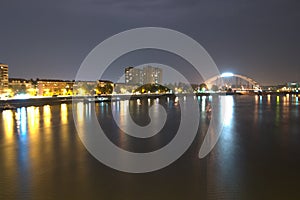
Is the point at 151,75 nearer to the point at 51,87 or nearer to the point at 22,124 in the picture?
the point at 51,87

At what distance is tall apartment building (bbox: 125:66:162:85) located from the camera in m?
91.4

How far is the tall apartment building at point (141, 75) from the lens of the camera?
300 feet

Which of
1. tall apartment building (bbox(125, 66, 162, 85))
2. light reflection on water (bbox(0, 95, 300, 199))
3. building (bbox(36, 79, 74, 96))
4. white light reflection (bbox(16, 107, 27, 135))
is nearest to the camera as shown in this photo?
Result: light reflection on water (bbox(0, 95, 300, 199))

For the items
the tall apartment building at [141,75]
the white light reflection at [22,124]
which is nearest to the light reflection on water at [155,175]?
the white light reflection at [22,124]

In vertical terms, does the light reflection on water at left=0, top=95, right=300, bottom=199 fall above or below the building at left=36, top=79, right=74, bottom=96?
below

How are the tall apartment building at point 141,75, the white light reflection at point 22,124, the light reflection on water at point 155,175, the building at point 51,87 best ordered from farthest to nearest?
the tall apartment building at point 141,75, the building at point 51,87, the white light reflection at point 22,124, the light reflection on water at point 155,175

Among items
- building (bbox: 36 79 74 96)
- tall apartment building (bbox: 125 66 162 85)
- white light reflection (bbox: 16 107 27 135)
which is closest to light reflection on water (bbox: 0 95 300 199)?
white light reflection (bbox: 16 107 27 135)

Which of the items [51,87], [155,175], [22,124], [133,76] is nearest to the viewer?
[155,175]

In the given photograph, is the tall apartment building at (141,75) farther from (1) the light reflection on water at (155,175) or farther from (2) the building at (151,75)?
(1) the light reflection on water at (155,175)

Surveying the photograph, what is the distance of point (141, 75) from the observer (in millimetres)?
93312

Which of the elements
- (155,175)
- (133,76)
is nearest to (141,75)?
(133,76)

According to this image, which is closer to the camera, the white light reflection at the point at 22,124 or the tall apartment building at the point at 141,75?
the white light reflection at the point at 22,124

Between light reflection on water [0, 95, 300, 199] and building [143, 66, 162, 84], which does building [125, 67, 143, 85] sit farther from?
light reflection on water [0, 95, 300, 199]

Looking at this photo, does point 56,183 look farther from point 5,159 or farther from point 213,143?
point 213,143
